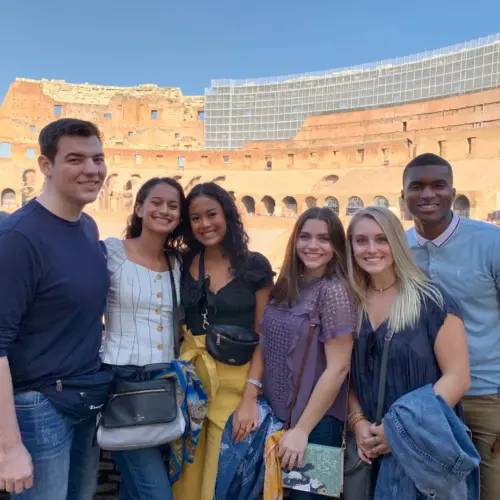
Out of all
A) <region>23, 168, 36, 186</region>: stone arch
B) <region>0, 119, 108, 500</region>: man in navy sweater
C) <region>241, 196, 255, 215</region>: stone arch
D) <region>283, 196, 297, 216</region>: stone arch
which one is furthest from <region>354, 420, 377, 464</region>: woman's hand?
<region>23, 168, 36, 186</region>: stone arch

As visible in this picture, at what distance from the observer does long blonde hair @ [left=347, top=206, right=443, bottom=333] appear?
6.89ft

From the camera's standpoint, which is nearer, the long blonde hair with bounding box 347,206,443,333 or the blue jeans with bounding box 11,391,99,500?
the blue jeans with bounding box 11,391,99,500

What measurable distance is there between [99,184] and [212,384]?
3.88 feet

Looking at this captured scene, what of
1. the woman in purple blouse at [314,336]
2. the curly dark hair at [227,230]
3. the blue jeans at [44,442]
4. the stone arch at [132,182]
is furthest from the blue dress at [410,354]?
the stone arch at [132,182]

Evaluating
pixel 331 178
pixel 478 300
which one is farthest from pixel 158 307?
pixel 331 178

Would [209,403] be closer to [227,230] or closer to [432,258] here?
[227,230]

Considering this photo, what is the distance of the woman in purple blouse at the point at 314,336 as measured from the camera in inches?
83.6

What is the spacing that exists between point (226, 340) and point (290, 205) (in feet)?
86.2

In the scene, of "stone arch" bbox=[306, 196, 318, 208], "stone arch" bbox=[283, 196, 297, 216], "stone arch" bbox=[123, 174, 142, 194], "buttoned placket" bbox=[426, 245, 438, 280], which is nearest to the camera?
"buttoned placket" bbox=[426, 245, 438, 280]

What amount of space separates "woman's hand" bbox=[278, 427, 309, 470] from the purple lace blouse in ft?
0.26

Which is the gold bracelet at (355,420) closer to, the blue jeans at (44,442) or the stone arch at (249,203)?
the blue jeans at (44,442)

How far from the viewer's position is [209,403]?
2414 mm

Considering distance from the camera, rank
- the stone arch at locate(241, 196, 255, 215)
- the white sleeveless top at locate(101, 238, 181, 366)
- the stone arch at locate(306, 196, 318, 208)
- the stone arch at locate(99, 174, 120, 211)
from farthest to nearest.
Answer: the stone arch at locate(241, 196, 255, 215)
the stone arch at locate(99, 174, 120, 211)
the stone arch at locate(306, 196, 318, 208)
the white sleeveless top at locate(101, 238, 181, 366)

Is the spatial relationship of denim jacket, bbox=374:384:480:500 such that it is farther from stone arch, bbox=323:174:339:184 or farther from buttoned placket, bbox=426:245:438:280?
stone arch, bbox=323:174:339:184
